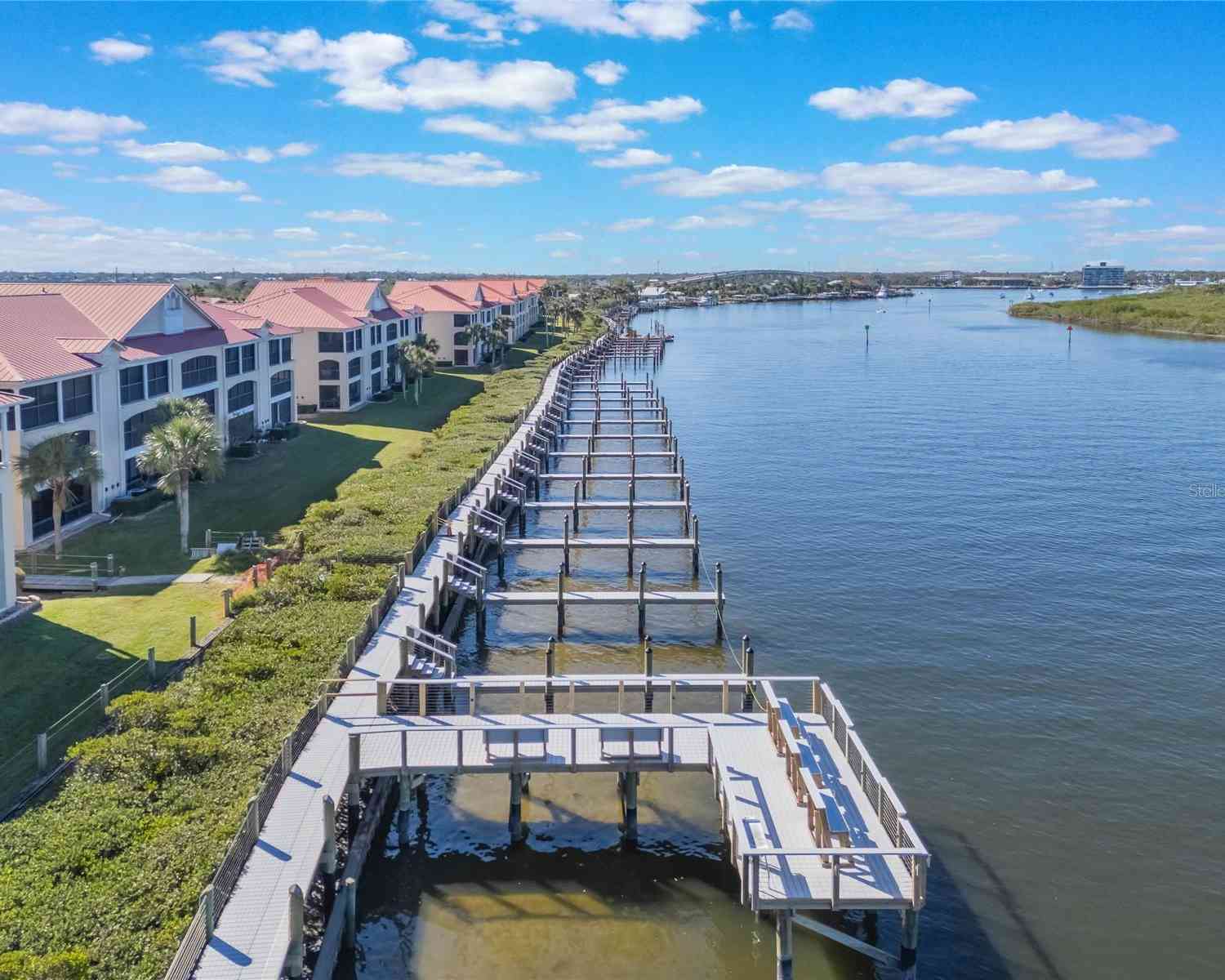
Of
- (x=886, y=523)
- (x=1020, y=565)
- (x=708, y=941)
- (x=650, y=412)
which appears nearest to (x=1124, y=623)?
(x=1020, y=565)

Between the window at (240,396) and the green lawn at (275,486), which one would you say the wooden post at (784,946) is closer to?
the green lawn at (275,486)

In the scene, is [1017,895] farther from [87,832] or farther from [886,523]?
[886,523]

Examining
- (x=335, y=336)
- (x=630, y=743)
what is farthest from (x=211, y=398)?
(x=630, y=743)

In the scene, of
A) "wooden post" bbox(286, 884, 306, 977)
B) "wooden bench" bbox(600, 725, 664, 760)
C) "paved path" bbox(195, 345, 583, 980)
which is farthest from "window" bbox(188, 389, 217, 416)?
"wooden post" bbox(286, 884, 306, 977)

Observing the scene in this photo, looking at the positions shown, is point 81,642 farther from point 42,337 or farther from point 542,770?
point 42,337

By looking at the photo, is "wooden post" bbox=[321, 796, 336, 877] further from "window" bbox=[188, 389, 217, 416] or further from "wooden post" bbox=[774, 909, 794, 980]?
"window" bbox=[188, 389, 217, 416]
